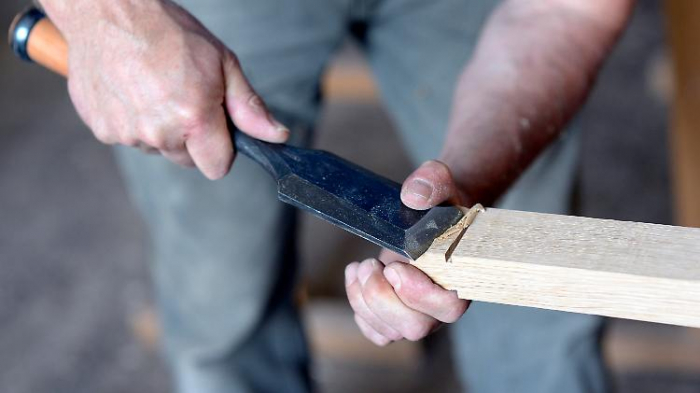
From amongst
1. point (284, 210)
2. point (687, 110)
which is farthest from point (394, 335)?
point (687, 110)

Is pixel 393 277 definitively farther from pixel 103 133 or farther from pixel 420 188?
pixel 103 133

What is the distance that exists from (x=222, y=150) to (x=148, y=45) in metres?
0.11

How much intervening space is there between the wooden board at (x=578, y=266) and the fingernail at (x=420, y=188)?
0.03 meters

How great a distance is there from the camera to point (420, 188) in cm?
67

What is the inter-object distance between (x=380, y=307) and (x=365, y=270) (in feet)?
0.10

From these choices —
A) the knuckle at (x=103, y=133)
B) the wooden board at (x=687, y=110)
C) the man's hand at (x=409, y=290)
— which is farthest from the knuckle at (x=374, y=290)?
the wooden board at (x=687, y=110)

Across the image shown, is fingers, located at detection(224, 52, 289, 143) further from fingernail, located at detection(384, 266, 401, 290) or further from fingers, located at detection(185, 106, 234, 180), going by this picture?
fingernail, located at detection(384, 266, 401, 290)

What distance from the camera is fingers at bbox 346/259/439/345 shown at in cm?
67

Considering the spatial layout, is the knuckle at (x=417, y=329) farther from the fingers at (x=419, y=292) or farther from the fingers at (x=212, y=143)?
the fingers at (x=212, y=143)

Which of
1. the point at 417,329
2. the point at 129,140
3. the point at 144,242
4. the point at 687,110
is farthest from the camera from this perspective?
the point at 144,242

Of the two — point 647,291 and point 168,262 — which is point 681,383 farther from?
point 647,291

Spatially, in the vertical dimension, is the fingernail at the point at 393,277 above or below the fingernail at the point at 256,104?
below

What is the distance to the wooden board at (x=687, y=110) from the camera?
151cm

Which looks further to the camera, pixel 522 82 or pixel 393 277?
pixel 522 82
